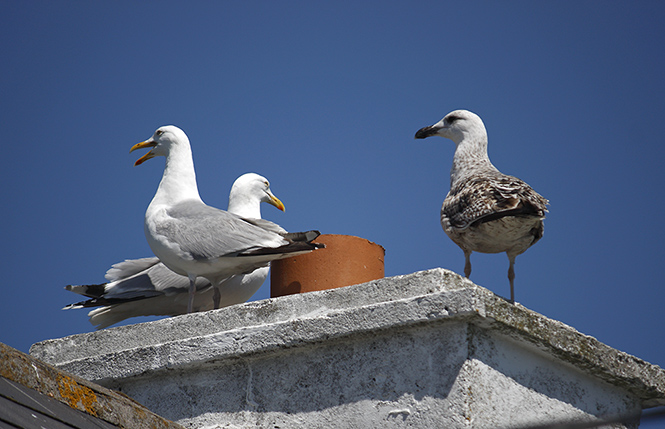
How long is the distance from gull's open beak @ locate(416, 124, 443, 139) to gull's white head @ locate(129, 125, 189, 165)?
8.07 ft

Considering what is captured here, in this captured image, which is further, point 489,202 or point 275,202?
→ point 275,202

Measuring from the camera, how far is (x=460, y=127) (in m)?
7.79

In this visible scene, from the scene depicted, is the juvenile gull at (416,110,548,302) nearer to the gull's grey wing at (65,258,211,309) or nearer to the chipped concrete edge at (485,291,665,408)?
the chipped concrete edge at (485,291,665,408)

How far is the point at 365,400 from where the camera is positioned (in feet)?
13.1

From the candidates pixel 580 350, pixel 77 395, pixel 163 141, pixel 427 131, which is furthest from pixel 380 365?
pixel 163 141

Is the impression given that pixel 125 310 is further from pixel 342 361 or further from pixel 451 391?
pixel 451 391

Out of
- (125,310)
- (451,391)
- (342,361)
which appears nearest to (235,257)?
(125,310)

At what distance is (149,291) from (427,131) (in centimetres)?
326

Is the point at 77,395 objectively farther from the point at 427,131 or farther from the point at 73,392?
the point at 427,131

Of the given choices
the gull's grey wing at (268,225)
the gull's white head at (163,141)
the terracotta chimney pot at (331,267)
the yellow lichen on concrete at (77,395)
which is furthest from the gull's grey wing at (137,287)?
the yellow lichen on concrete at (77,395)

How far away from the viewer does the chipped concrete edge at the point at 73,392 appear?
9.92ft

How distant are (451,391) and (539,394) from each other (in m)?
0.61

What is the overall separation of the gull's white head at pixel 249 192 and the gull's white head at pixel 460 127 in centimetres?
219

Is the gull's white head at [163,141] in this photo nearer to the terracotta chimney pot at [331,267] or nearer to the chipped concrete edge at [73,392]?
the terracotta chimney pot at [331,267]
